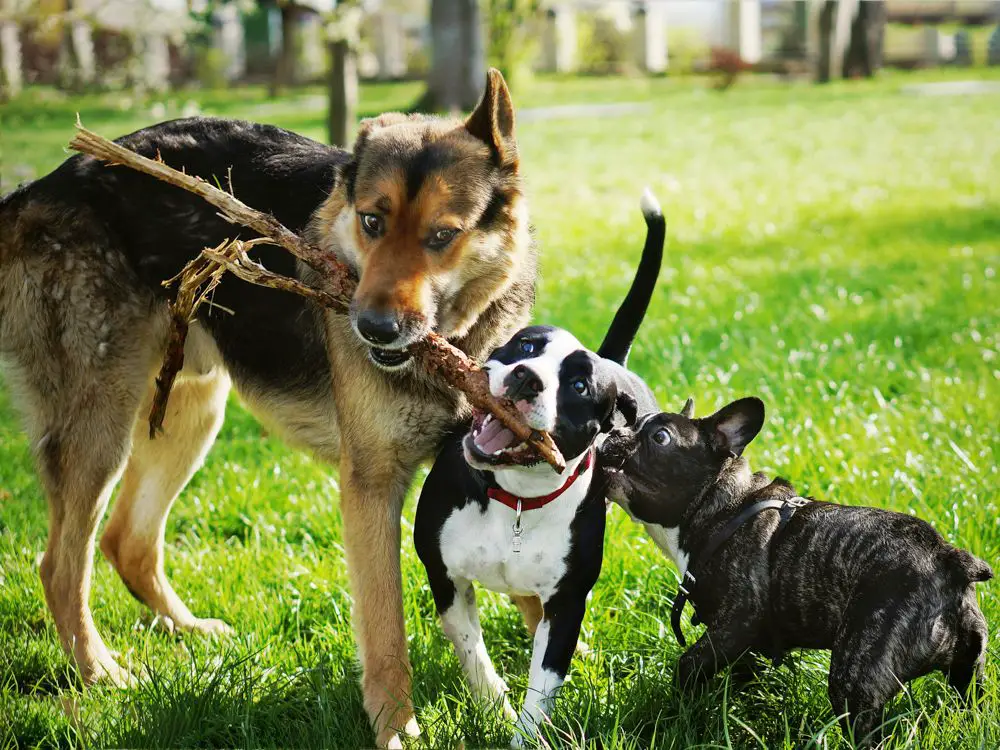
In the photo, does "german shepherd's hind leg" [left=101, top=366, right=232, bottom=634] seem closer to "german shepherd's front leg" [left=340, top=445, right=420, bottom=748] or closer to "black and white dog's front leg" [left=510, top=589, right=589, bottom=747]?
"german shepherd's front leg" [left=340, top=445, right=420, bottom=748]

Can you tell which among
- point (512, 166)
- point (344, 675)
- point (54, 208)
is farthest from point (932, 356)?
point (54, 208)

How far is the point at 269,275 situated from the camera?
342 cm

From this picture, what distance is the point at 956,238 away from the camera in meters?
10.4

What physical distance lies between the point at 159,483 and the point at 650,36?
1312 inches

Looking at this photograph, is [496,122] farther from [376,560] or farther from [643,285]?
[376,560]

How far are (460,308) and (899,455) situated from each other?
2.45 metres

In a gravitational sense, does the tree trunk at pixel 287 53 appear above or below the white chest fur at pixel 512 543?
above

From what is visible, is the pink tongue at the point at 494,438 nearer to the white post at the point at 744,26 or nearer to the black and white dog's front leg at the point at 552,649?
the black and white dog's front leg at the point at 552,649

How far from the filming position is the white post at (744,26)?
36438 mm

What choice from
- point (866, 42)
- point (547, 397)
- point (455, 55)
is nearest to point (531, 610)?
point (547, 397)

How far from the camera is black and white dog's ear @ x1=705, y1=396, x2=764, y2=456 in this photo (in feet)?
→ 11.1

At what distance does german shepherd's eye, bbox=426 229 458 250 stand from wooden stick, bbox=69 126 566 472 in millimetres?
289

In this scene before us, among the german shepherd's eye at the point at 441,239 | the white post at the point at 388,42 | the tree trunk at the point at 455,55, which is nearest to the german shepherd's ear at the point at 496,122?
the german shepherd's eye at the point at 441,239

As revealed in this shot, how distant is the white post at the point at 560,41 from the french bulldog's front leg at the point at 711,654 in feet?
107
